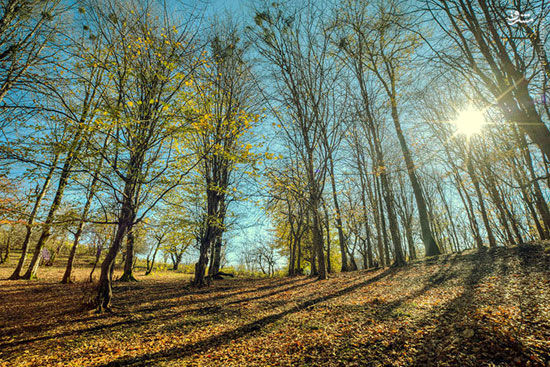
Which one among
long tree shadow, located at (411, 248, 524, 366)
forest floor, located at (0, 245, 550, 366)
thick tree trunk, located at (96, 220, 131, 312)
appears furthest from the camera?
thick tree trunk, located at (96, 220, 131, 312)

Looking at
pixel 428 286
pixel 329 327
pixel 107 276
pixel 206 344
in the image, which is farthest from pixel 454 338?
pixel 107 276

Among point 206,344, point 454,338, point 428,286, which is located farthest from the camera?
point 428,286

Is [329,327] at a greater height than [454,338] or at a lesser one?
lesser

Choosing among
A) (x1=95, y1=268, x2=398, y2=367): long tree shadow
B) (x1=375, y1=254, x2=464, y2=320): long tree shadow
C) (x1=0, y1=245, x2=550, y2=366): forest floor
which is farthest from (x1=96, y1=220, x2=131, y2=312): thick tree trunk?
(x1=375, y1=254, x2=464, y2=320): long tree shadow

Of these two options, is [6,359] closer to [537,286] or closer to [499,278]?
[537,286]

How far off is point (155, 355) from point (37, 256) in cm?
1382

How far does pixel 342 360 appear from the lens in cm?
295

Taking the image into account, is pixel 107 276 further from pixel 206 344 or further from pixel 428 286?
pixel 428 286

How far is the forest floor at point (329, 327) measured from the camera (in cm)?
284

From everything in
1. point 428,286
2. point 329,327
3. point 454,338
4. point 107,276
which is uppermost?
point 107,276

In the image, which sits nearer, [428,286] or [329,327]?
[329,327]

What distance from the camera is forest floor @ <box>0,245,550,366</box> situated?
9.32 ft

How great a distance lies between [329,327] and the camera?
13.3ft

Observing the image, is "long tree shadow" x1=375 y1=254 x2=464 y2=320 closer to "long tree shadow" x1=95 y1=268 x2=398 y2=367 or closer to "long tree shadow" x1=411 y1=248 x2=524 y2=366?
"long tree shadow" x1=411 y1=248 x2=524 y2=366
